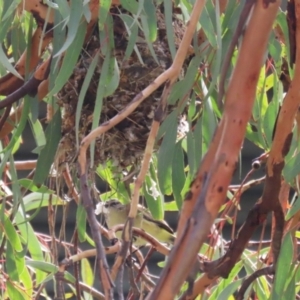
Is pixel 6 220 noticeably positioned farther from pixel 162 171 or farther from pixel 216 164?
pixel 216 164

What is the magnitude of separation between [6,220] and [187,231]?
2.24ft

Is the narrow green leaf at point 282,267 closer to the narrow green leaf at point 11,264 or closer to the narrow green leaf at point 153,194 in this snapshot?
the narrow green leaf at point 153,194

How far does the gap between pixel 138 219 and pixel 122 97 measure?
0.58 metres

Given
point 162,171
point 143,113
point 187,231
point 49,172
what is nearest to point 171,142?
point 162,171

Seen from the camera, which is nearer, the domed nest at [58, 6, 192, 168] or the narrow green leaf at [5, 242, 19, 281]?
the domed nest at [58, 6, 192, 168]

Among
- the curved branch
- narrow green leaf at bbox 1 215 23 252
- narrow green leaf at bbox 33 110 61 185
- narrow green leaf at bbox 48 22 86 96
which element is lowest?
narrow green leaf at bbox 1 215 23 252

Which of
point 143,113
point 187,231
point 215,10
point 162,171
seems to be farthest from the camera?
point 143,113

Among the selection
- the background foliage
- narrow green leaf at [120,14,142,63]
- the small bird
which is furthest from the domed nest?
the small bird

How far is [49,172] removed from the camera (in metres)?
1.25

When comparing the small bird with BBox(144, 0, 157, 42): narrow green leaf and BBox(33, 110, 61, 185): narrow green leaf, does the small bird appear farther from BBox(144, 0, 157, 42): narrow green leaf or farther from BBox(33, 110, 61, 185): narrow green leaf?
BBox(144, 0, 157, 42): narrow green leaf

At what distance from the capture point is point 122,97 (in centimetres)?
117

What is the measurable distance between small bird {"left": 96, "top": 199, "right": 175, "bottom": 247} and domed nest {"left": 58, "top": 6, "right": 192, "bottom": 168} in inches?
10.6

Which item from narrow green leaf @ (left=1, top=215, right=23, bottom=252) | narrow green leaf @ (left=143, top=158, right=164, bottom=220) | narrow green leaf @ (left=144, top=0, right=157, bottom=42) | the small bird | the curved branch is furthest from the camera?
the small bird

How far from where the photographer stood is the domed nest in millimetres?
1164
